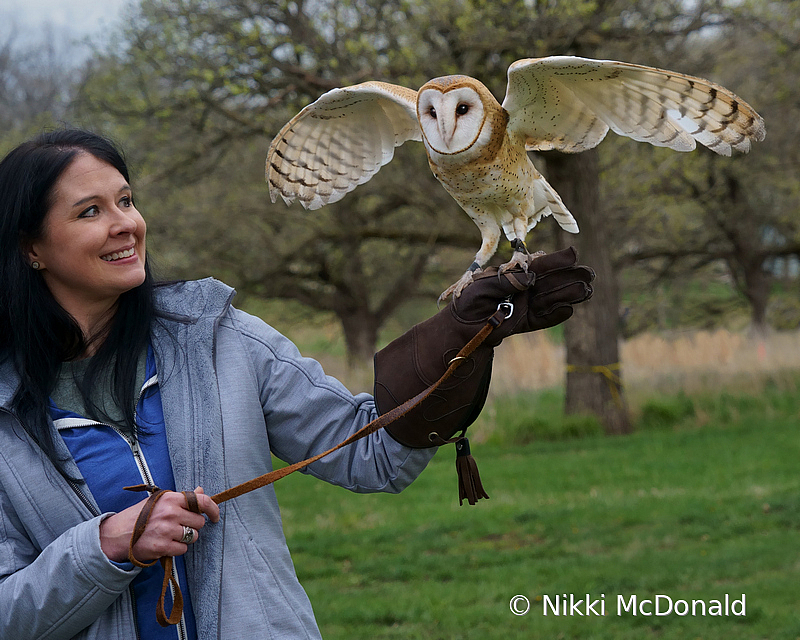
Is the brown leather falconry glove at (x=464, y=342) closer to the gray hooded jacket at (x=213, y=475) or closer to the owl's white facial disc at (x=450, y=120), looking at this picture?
the gray hooded jacket at (x=213, y=475)

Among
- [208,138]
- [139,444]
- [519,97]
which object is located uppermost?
[208,138]

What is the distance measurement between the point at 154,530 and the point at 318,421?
0.37 metres

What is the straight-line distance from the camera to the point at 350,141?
190 cm

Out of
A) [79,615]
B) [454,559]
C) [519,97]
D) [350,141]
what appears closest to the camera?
[79,615]

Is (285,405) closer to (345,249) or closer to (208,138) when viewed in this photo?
(208,138)

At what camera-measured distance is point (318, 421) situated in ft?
4.82

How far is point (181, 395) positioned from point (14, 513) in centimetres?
32

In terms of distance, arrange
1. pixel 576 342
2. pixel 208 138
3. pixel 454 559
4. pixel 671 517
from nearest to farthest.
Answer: pixel 454 559 → pixel 671 517 → pixel 576 342 → pixel 208 138

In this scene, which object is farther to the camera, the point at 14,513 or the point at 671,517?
the point at 671,517

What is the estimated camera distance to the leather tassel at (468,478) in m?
1.50

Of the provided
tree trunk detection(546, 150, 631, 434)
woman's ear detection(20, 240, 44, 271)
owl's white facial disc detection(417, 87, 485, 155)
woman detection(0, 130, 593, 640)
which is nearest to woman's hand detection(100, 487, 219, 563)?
woman detection(0, 130, 593, 640)

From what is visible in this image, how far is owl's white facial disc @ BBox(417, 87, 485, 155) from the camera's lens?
62.7 inches

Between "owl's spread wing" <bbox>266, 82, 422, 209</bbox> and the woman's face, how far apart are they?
17.5 inches

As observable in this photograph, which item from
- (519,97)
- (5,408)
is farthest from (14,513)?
(519,97)
